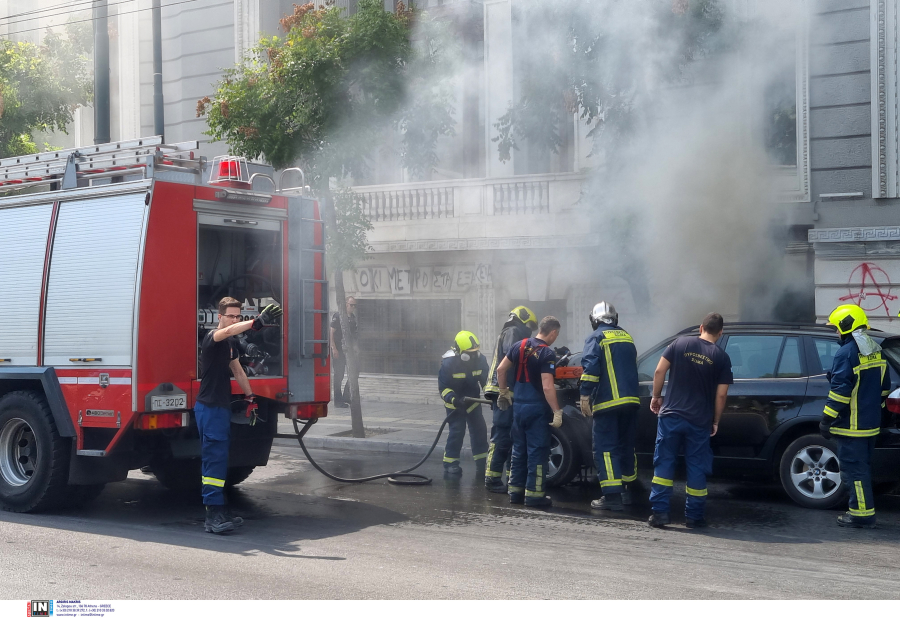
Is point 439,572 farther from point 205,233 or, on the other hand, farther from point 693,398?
point 205,233

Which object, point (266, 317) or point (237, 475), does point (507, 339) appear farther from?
point (237, 475)

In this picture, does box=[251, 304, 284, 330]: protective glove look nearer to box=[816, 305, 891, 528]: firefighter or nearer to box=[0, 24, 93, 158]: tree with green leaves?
box=[816, 305, 891, 528]: firefighter

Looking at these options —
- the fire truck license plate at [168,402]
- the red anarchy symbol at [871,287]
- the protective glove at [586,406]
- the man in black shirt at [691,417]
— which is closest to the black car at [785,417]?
the man in black shirt at [691,417]

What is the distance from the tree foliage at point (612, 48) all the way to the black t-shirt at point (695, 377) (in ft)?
15.4

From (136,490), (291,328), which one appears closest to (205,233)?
Result: (291,328)

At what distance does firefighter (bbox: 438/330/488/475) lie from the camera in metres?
8.43

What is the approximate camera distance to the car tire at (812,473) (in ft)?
22.3

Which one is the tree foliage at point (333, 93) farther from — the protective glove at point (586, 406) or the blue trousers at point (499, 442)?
the protective glove at point (586, 406)

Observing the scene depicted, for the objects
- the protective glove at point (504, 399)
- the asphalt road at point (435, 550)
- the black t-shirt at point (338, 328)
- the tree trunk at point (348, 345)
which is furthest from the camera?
the black t-shirt at point (338, 328)

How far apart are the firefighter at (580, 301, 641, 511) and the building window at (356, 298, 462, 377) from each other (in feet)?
26.0

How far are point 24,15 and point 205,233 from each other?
1339 cm

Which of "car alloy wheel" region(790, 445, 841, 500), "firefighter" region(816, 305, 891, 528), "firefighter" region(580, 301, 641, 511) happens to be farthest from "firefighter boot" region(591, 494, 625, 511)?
"firefighter" region(816, 305, 891, 528)

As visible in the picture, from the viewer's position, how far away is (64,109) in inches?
628

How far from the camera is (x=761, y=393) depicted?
7.08 meters
